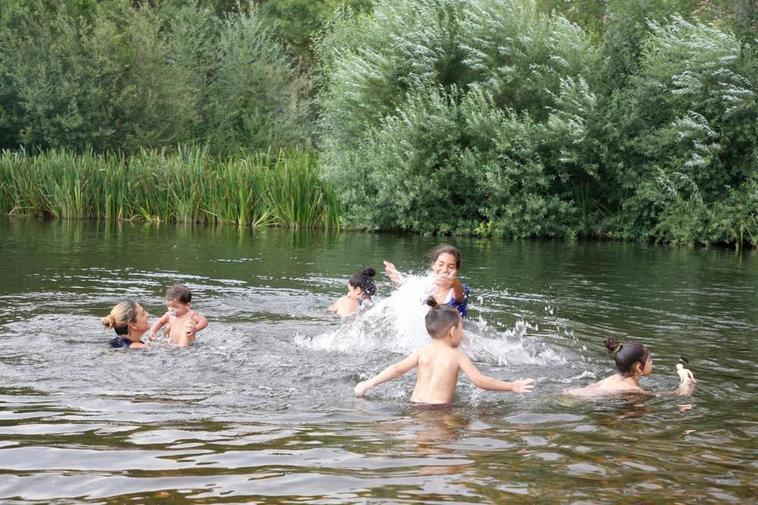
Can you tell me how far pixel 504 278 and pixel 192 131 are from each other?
113 ft

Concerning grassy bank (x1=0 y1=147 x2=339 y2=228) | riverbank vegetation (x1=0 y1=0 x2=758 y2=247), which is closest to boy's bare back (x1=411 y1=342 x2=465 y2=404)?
riverbank vegetation (x1=0 y1=0 x2=758 y2=247)

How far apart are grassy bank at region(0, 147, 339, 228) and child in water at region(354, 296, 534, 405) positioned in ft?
87.8

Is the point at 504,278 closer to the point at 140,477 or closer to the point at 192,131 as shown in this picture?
the point at 140,477

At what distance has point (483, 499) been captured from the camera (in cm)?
646

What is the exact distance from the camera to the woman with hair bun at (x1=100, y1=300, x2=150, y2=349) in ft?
39.8

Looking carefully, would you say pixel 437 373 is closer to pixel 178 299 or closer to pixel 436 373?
pixel 436 373

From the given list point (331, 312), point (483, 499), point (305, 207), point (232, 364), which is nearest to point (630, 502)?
point (483, 499)

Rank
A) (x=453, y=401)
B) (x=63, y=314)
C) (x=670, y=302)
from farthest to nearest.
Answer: (x=670, y=302) → (x=63, y=314) → (x=453, y=401)

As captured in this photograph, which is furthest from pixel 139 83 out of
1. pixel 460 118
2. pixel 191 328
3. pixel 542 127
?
pixel 191 328

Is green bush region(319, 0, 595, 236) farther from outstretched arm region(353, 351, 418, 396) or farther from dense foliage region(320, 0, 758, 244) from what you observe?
outstretched arm region(353, 351, 418, 396)

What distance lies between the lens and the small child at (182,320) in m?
12.6

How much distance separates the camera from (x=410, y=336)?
1320 cm

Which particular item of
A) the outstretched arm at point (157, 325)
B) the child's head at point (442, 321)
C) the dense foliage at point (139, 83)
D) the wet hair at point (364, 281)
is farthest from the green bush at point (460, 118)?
the child's head at point (442, 321)

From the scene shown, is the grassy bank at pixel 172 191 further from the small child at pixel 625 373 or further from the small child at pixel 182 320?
the small child at pixel 625 373
